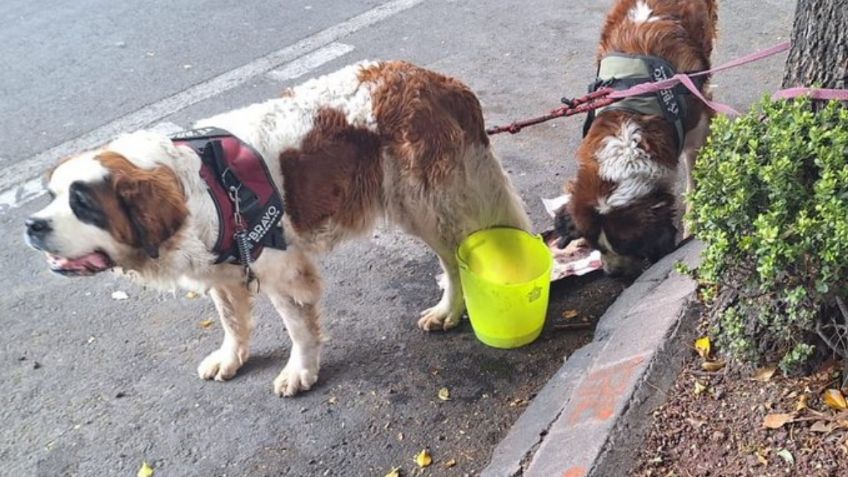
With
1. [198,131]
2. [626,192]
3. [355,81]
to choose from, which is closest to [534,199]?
[626,192]

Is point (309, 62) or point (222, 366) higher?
point (309, 62)

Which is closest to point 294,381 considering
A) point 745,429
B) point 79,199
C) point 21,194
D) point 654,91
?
point 79,199

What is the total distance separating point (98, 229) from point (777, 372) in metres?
2.37

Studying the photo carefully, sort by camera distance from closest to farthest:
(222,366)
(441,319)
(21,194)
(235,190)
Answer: (235,190) → (222,366) → (441,319) → (21,194)

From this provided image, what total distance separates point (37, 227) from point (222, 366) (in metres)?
1.30

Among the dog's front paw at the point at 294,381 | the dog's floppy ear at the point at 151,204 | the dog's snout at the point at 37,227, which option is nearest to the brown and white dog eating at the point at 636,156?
the dog's front paw at the point at 294,381

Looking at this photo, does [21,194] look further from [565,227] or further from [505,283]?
[565,227]

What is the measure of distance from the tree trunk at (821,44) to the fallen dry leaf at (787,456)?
1.27m

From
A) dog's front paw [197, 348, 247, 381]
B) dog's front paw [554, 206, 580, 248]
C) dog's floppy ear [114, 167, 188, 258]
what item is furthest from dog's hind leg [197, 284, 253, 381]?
dog's front paw [554, 206, 580, 248]

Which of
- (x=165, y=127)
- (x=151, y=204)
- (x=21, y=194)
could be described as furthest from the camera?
(x=165, y=127)

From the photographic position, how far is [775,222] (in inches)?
89.9

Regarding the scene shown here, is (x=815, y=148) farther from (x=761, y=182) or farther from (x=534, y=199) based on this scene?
(x=534, y=199)

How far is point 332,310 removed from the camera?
14.0 feet

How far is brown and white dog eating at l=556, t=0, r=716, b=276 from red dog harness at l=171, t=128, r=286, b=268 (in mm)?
1453
